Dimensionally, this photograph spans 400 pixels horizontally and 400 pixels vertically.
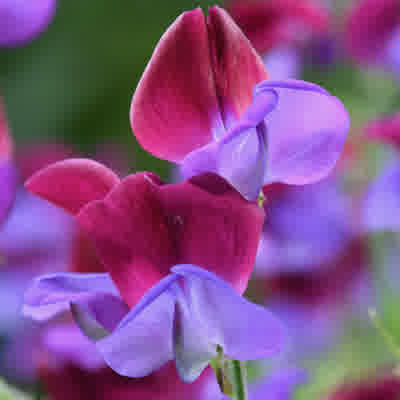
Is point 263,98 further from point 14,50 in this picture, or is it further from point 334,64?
point 14,50

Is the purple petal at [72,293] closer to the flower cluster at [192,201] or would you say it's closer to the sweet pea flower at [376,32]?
the flower cluster at [192,201]

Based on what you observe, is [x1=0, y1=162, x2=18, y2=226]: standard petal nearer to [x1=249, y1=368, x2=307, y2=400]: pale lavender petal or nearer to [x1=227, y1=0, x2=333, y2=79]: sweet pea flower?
[x1=249, y1=368, x2=307, y2=400]: pale lavender petal

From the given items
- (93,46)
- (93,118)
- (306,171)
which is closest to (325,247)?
(306,171)

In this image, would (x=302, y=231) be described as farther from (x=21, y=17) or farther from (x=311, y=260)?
(x=21, y=17)

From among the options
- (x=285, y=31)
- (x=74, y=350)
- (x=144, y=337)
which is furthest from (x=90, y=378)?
(x=285, y=31)

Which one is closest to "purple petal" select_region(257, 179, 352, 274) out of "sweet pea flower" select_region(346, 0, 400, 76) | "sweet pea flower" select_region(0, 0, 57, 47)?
"sweet pea flower" select_region(346, 0, 400, 76)

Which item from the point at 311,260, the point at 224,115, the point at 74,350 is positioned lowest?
the point at 311,260
